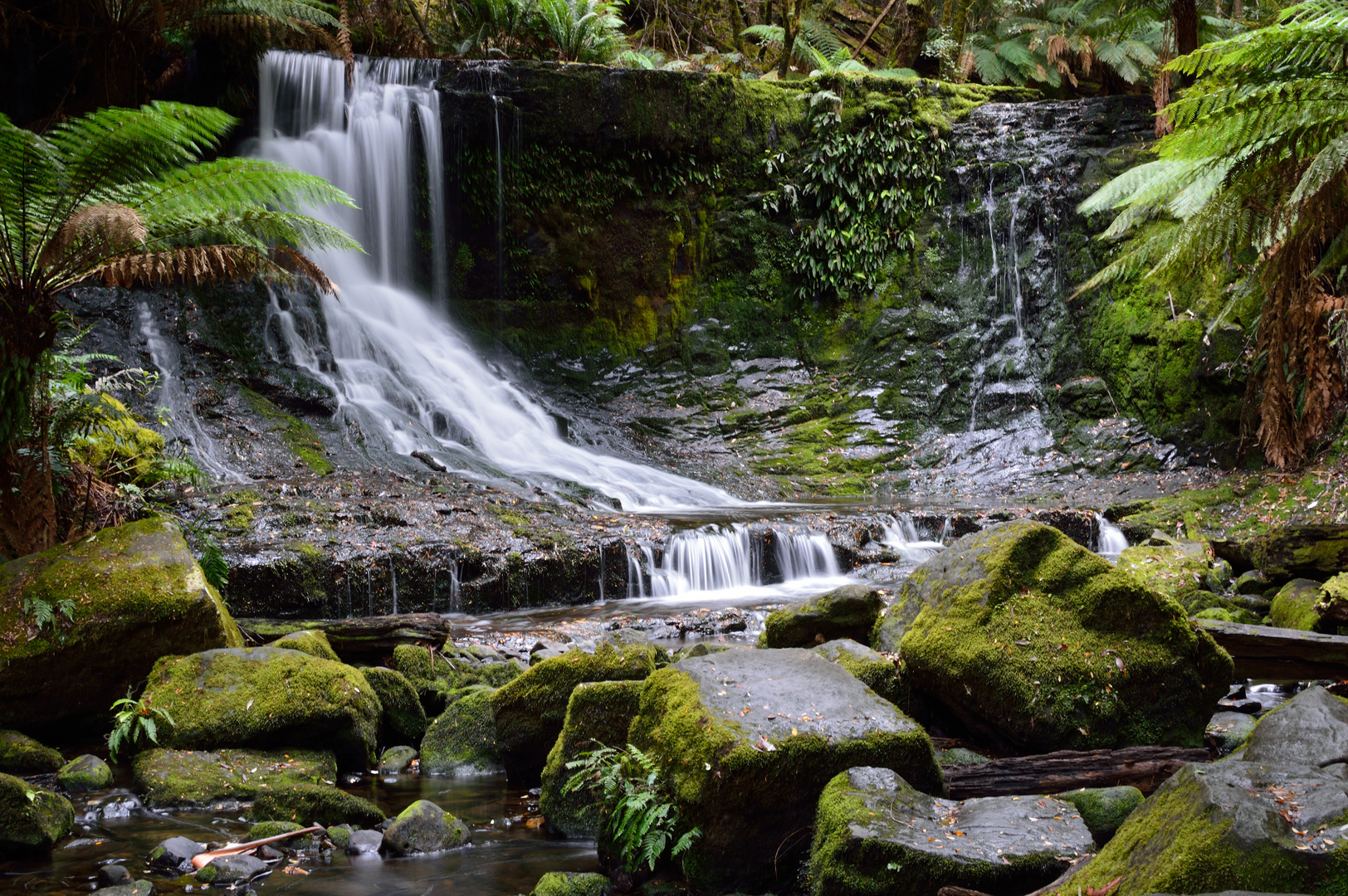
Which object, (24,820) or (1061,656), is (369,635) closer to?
(24,820)

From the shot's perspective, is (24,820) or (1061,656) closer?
(24,820)

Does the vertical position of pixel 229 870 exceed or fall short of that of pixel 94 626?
it falls short

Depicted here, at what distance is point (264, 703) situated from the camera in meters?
4.07

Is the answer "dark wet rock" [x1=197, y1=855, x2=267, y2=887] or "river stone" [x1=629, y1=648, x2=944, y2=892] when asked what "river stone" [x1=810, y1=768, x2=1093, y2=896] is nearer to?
"river stone" [x1=629, y1=648, x2=944, y2=892]

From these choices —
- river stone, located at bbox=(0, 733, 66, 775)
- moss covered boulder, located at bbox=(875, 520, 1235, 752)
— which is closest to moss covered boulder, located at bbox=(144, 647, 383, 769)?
river stone, located at bbox=(0, 733, 66, 775)

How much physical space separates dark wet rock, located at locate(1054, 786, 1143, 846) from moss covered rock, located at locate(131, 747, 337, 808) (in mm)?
3045

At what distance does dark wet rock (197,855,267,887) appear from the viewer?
298cm

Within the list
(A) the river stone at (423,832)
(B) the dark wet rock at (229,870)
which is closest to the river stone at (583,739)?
(A) the river stone at (423,832)

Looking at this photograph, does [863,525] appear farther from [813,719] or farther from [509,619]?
[813,719]

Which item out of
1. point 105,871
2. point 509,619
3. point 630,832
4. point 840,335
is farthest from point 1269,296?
point 105,871

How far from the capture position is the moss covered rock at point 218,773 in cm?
365

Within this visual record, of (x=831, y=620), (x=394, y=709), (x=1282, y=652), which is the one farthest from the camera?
(x=831, y=620)

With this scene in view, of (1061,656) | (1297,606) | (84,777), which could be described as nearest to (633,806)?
(1061,656)

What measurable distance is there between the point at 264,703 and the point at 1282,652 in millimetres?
4875
